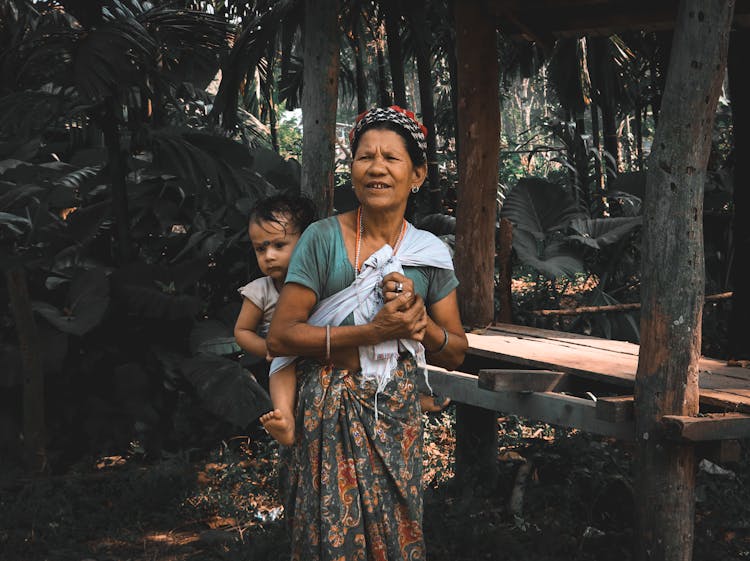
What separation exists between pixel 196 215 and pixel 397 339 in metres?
5.52

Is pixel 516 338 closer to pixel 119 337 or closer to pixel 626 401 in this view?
pixel 626 401

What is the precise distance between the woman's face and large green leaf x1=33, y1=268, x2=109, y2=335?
4.14 meters

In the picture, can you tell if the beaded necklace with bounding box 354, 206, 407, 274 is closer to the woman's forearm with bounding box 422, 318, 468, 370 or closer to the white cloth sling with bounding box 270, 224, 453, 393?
the white cloth sling with bounding box 270, 224, 453, 393

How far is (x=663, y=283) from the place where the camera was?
3840 mm

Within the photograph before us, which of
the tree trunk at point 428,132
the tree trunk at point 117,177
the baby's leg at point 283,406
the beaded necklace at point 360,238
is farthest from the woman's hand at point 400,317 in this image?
the tree trunk at point 428,132

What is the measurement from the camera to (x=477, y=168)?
568 cm

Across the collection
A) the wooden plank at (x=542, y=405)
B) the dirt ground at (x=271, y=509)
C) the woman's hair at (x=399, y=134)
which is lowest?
the dirt ground at (x=271, y=509)

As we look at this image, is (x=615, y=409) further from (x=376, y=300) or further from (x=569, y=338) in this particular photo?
(x=376, y=300)

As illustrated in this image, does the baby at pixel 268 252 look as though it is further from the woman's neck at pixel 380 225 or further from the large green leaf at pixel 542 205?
the large green leaf at pixel 542 205

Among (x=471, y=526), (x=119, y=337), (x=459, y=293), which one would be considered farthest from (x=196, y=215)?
(x=471, y=526)

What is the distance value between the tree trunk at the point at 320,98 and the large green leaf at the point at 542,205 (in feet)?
10.6

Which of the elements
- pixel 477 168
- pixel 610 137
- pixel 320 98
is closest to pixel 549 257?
pixel 477 168

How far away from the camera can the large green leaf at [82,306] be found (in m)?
6.12

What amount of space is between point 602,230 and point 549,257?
2.31 feet
